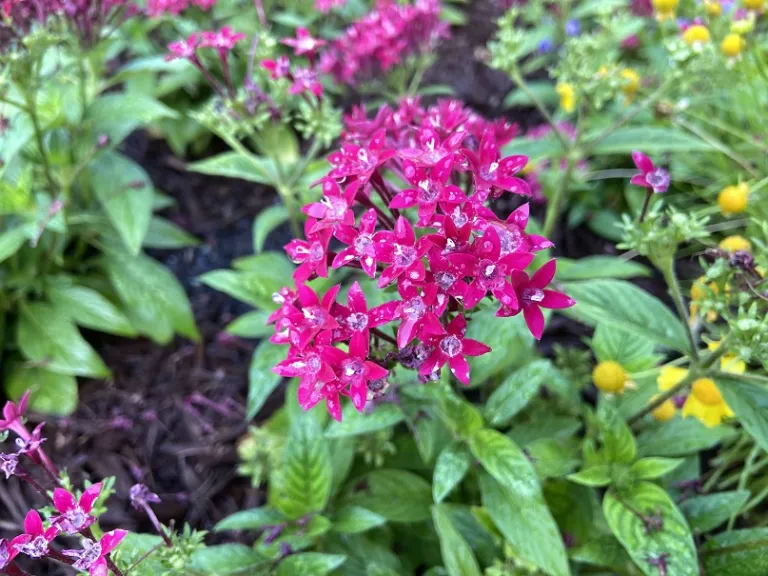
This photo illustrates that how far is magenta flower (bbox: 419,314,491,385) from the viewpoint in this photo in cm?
105

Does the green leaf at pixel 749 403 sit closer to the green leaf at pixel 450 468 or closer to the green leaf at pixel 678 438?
the green leaf at pixel 678 438

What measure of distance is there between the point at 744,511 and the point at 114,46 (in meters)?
3.05

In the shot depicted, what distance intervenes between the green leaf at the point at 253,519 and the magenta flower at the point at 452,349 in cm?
75

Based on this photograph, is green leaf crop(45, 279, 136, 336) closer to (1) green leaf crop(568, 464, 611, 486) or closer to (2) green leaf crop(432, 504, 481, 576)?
(2) green leaf crop(432, 504, 481, 576)

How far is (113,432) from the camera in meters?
2.37

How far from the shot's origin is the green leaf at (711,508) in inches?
57.5

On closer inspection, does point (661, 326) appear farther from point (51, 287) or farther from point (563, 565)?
point (51, 287)

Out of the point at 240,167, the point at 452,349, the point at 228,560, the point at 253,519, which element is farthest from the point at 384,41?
the point at 228,560

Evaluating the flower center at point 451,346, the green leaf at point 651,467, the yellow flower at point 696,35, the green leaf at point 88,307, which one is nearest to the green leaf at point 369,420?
the flower center at point 451,346

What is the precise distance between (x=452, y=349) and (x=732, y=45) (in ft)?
5.85

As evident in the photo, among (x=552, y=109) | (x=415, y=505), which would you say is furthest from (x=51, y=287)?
(x=552, y=109)

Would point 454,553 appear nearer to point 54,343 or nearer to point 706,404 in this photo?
point 706,404

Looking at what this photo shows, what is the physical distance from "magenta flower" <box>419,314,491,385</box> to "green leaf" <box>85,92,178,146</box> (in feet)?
4.93

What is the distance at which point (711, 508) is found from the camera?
1.51m
